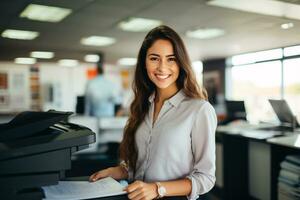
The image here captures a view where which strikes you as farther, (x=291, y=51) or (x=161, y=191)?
(x=291, y=51)

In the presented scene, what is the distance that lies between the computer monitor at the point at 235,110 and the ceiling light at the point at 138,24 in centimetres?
141

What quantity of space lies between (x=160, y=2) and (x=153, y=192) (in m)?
2.05

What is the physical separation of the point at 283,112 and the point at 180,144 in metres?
1.61

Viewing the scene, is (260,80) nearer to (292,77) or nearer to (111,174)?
(292,77)

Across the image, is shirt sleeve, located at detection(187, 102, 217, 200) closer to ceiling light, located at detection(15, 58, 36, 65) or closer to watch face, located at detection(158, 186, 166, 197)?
watch face, located at detection(158, 186, 166, 197)

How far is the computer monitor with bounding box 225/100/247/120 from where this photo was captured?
3.55 meters

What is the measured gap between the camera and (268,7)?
2039 millimetres

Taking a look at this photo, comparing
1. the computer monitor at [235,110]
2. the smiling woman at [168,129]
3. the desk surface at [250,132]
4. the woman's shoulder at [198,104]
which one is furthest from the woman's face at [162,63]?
the computer monitor at [235,110]

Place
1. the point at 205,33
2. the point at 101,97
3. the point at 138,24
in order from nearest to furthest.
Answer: the point at 101,97 → the point at 138,24 → the point at 205,33

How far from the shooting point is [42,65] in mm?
1893

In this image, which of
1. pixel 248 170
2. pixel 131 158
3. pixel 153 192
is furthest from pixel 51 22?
pixel 248 170

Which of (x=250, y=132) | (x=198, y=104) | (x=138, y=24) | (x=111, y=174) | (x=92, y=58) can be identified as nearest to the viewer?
(x=198, y=104)

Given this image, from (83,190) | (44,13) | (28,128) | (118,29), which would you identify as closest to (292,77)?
(83,190)

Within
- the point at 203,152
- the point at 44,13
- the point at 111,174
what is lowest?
the point at 111,174
